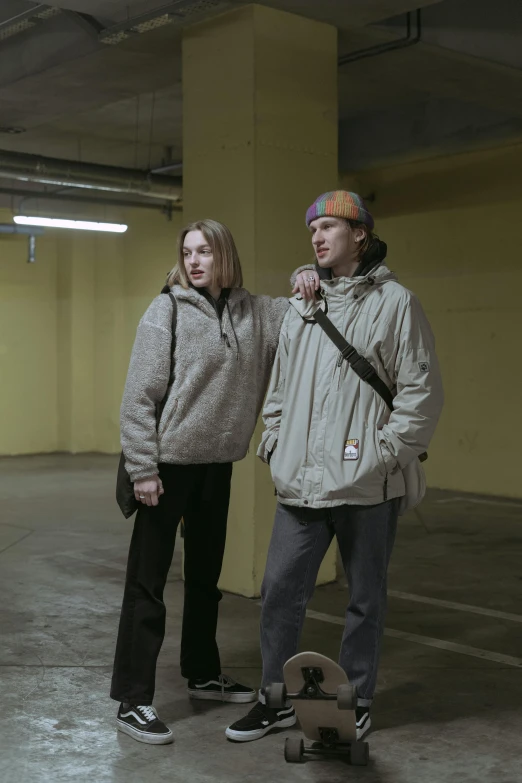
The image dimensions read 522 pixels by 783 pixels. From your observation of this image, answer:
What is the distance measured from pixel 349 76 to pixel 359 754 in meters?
5.57

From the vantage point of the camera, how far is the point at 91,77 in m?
6.45

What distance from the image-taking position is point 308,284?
9.62 ft

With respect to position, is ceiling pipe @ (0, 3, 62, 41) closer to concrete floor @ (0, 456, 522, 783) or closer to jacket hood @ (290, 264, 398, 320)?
concrete floor @ (0, 456, 522, 783)

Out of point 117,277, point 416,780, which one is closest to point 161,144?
point 117,277

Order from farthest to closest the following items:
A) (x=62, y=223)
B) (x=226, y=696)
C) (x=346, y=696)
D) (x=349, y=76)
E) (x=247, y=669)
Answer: (x=62, y=223) → (x=349, y=76) → (x=247, y=669) → (x=226, y=696) → (x=346, y=696)

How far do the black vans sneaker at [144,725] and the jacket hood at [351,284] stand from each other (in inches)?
52.5

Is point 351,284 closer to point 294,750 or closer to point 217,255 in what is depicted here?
point 217,255

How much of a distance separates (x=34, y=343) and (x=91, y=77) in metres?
6.54

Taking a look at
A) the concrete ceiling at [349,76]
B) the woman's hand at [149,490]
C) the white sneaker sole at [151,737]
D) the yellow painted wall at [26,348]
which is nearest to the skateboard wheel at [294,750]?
the white sneaker sole at [151,737]

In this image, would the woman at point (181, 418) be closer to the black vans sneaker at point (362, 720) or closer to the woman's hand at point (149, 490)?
the woman's hand at point (149, 490)

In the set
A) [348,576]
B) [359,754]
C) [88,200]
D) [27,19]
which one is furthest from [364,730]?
[88,200]

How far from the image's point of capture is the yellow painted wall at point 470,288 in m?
8.51

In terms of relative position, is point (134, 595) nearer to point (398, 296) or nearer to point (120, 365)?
point (398, 296)

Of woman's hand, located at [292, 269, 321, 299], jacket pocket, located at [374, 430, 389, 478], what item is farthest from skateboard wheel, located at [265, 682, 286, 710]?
woman's hand, located at [292, 269, 321, 299]
